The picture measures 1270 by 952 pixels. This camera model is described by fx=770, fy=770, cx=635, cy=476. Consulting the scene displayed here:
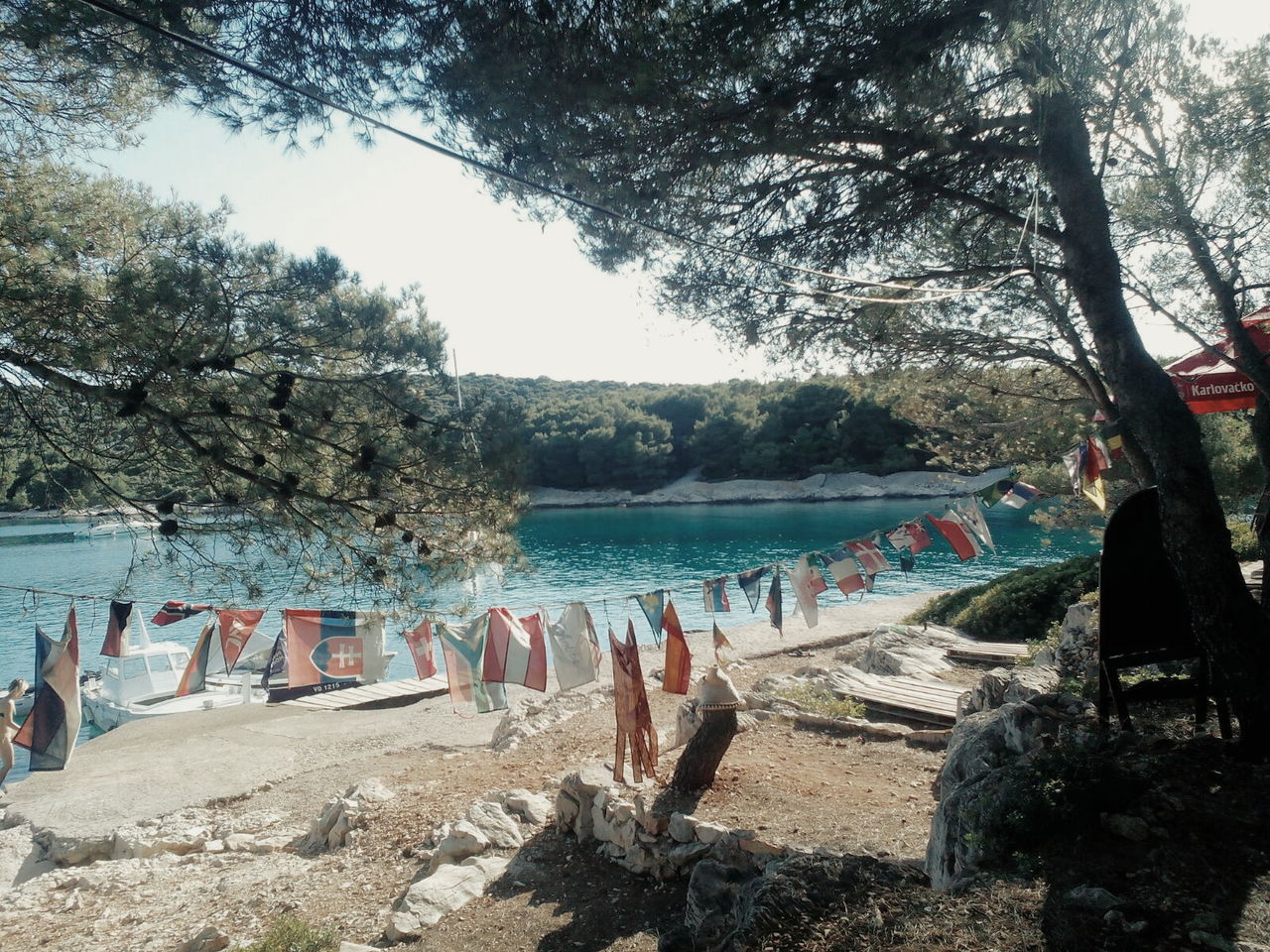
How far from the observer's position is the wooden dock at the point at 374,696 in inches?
582

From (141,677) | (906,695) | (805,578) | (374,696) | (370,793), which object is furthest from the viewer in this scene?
(141,677)

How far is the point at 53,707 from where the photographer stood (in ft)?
24.0

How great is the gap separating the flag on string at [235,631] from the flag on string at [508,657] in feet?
9.93

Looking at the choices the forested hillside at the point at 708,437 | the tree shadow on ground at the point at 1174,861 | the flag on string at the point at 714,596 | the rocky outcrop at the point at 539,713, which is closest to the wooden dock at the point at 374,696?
the rocky outcrop at the point at 539,713

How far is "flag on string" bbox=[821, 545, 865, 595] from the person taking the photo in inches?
367

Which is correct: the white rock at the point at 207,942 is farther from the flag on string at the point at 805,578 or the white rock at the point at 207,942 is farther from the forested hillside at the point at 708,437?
the forested hillside at the point at 708,437

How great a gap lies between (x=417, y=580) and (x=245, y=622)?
4154 millimetres

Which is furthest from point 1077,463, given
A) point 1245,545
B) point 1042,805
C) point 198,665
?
point 198,665

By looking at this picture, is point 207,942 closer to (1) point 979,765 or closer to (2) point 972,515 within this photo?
(1) point 979,765

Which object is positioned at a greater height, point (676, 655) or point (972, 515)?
point (972, 515)

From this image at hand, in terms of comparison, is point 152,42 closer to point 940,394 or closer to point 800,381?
point 800,381

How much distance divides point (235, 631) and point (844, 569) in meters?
7.45

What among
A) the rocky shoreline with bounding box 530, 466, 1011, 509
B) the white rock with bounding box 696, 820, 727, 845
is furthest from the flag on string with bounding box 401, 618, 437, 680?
the rocky shoreline with bounding box 530, 466, 1011, 509

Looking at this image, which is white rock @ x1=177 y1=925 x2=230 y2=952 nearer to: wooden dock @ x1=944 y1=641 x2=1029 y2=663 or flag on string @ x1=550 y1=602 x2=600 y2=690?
flag on string @ x1=550 y1=602 x2=600 y2=690
